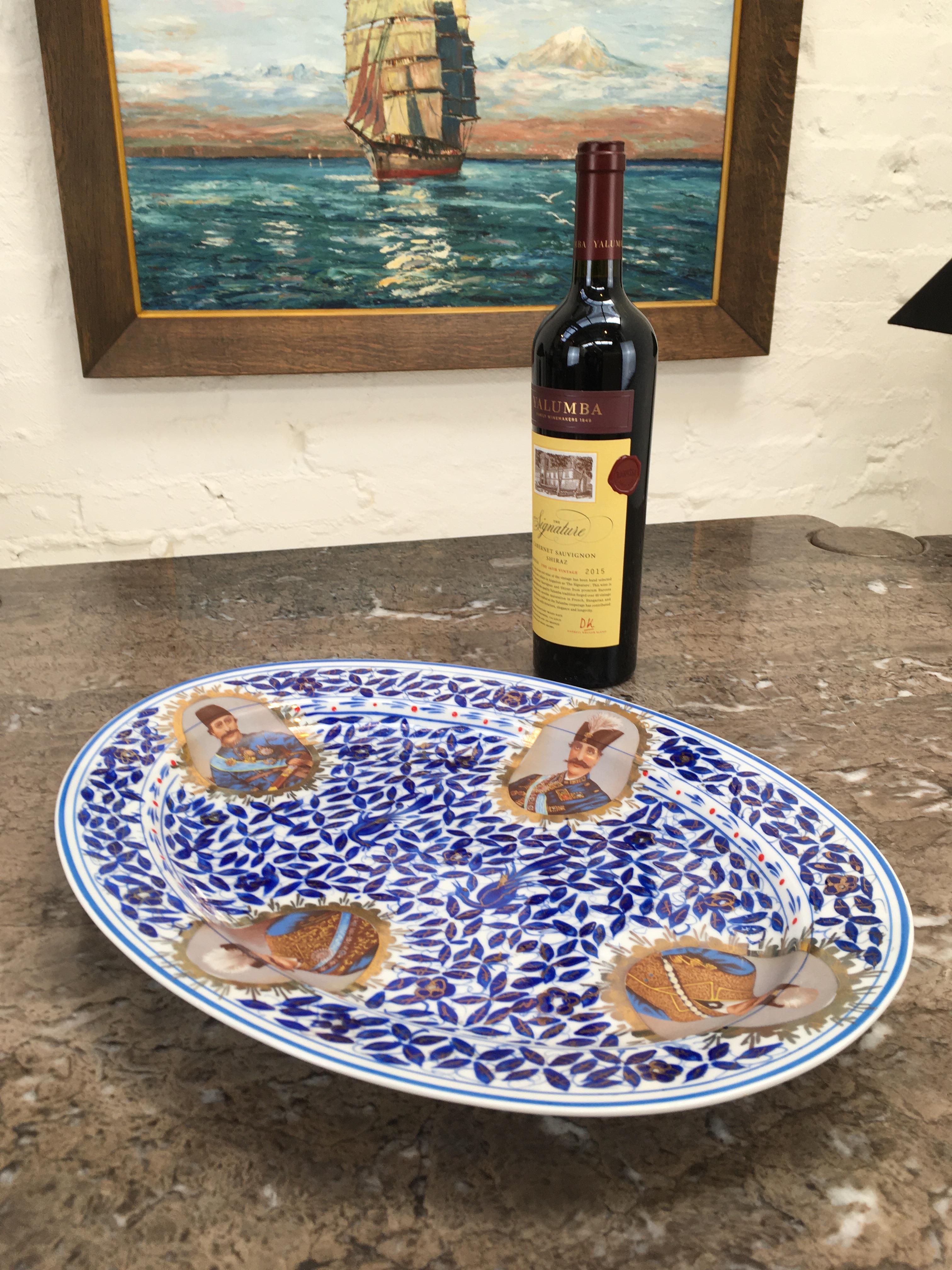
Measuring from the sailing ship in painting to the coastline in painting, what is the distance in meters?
0.01

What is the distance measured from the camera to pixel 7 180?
1.27 m

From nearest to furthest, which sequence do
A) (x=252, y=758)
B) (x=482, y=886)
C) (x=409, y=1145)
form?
(x=409, y=1145) → (x=482, y=886) → (x=252, y=758)

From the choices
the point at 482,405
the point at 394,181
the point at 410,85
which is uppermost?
the point at 410,85

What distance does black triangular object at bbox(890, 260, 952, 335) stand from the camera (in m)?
1.15

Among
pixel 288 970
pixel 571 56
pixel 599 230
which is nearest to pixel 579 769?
pixel 288 970

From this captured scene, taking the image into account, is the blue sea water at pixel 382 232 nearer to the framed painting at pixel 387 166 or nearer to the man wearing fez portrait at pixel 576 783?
the framed painting at pixel 387 166

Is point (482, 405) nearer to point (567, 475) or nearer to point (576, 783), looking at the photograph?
point (567, 475)

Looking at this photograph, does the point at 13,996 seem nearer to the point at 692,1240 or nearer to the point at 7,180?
the point at 692,1240

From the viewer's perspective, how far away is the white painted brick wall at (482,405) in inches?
53.8

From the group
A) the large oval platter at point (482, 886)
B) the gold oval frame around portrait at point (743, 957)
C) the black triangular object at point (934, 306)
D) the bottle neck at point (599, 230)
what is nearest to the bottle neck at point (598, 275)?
the bottle neck at point (599, 230)

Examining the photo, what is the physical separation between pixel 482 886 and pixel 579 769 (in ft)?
0.39

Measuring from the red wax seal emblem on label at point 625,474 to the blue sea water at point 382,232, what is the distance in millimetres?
839

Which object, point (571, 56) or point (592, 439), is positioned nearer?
point (592, 439)

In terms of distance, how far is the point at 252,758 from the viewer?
0.62 meters
